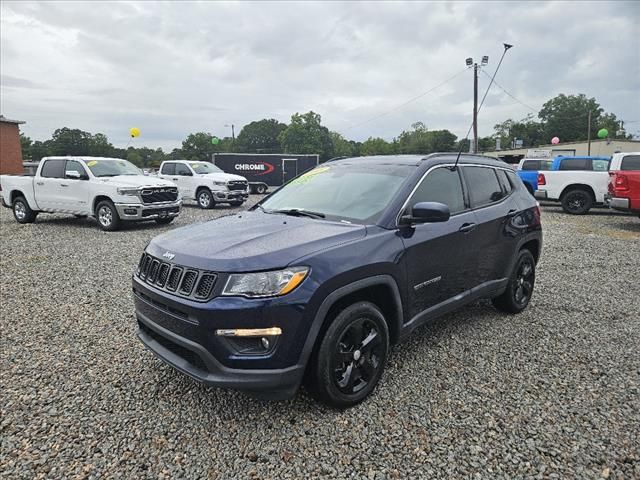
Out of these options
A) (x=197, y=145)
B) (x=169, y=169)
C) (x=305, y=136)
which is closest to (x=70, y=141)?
(x=197, y=145)

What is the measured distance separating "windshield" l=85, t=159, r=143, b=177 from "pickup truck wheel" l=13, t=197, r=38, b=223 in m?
2.66

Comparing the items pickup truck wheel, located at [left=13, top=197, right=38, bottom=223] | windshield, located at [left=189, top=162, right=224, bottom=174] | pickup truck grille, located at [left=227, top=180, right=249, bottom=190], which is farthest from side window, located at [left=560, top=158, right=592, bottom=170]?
pickup truck wheel, located at [left=13, top=197, right=38, bottom=223]

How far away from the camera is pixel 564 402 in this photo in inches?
114

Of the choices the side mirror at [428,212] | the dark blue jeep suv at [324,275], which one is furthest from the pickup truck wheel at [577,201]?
the side mirror at [428,212]

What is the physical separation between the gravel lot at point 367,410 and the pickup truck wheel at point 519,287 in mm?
130

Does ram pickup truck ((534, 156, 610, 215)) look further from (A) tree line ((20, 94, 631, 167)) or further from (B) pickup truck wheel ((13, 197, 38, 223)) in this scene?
(A) tree line ((20, 94, 631, 167))

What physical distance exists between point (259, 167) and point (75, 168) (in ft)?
48.2

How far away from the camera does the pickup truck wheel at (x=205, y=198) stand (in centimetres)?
1542

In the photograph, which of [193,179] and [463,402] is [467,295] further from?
[193,179]

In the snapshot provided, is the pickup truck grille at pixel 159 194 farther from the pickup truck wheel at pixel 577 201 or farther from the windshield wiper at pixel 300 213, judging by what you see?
the pickup truck wheel at pixel 577 201

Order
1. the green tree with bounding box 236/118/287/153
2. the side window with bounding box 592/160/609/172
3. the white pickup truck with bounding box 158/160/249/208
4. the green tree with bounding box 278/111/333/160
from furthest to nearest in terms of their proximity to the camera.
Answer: the green tree with bounding box 236/118/287/153 → the green tree with bounding box 278/111/333/160 → the white pickup truck with bounding box 158/160/249/208 → the side window with bounding box 592/160/609/172

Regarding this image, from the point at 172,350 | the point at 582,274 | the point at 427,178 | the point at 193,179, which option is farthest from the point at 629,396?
the point at 193,179

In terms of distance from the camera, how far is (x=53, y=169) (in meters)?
11.1

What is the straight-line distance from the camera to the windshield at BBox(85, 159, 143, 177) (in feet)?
35.0
